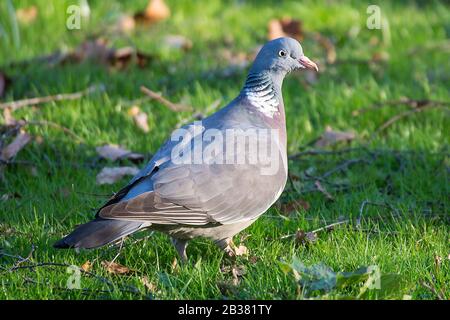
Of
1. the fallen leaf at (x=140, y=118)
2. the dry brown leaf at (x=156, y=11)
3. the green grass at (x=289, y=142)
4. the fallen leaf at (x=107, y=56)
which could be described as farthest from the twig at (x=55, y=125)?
the dry brown leaf at (x=156, y=11)

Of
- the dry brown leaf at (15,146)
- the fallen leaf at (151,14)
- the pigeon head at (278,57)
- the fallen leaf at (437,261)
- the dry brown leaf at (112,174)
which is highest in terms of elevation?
the pigeon head at (278,57)

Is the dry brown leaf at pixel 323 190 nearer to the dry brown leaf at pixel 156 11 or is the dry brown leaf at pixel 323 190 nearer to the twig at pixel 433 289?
the twig at pixel 433 289

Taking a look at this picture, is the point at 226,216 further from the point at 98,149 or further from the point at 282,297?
the point at 98,149

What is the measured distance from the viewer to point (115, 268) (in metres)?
3.95

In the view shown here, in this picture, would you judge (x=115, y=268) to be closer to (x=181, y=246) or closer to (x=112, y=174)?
(x=181, y=246)

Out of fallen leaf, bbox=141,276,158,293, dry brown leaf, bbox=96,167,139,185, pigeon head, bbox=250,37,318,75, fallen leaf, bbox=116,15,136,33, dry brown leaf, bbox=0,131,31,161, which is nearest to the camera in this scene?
fallen leaf, bbox=141,276,158,293

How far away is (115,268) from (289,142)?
6.86ft

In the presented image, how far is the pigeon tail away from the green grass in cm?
21

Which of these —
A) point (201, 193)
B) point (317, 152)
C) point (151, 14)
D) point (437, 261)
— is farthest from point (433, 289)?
point (151, 14)

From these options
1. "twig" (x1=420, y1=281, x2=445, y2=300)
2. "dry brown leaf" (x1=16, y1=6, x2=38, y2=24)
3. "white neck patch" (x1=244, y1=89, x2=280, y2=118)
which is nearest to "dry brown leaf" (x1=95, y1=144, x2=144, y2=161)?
"white neck patch" (x1=244, y1=89, x2=280, y2=118)

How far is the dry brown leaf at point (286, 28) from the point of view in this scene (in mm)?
7555

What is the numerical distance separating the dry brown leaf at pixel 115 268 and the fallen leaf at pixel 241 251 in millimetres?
552

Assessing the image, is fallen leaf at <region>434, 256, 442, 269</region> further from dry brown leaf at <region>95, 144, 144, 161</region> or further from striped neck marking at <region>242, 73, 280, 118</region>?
dry brown leaf at <region>95, 144, 144, 161</region>

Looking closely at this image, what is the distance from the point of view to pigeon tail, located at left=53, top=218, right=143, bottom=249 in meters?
3.60
